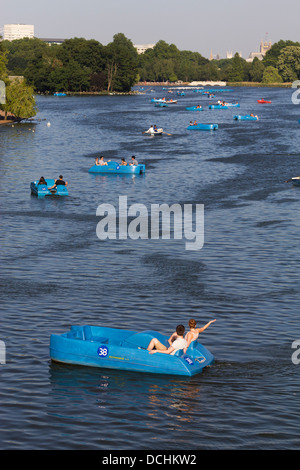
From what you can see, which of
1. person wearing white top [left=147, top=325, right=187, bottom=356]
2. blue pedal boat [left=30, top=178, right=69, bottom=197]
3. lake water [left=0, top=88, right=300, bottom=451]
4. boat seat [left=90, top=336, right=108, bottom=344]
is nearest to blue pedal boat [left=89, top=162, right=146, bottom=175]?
lake water [left=0, top=88, right=300, bottom=451]

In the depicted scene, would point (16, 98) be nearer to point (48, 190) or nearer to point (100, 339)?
point (48, 190)

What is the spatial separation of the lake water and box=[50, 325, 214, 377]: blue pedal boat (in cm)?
36

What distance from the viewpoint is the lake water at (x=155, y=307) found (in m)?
21.8

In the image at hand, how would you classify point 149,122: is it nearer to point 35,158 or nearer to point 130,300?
point 35,158

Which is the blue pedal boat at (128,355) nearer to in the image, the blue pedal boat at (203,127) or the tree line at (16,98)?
the blue pedal boat at (203,127)

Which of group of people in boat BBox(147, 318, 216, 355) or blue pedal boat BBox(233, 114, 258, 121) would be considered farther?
blue pedal boat BBox(233, 114, 258, 121)

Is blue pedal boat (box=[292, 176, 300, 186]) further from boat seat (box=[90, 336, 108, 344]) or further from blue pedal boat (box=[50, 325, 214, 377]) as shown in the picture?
boat seat (box=[90, 336, 108, 344])

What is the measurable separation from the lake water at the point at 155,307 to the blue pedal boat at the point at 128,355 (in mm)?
357

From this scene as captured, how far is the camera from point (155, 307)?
3234cm

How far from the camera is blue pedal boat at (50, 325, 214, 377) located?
82.5 feet

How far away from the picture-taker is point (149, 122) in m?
144

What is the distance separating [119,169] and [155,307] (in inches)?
1683

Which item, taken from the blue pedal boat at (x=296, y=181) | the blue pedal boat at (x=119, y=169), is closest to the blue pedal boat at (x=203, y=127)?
the blue pedal boat at (x=119, y=169)
